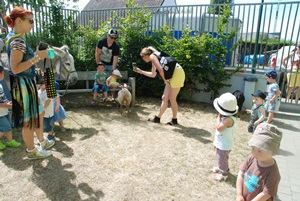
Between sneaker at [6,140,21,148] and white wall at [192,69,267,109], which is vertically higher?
white wall at [192,69,267,109]

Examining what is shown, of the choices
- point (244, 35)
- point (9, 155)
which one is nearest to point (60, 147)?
point (9, 155)

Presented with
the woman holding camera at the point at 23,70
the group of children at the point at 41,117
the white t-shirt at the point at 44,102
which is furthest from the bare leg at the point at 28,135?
the white t-shirt at the point at 44,102

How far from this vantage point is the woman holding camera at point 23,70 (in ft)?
9.19

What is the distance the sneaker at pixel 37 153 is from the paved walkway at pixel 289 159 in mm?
3218

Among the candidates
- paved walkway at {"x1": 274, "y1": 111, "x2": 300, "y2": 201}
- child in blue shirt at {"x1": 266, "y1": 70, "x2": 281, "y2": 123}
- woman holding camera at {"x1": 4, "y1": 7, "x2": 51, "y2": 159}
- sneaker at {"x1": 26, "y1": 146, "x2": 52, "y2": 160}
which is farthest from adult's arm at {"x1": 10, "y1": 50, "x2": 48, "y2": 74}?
child in blue shirt at {"x1": 266, "y1": 70, "x2": 281, "y2": 123}

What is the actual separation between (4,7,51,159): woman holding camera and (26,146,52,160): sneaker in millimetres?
125

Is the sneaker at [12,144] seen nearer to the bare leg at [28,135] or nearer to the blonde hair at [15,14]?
the bare leg at [28,135]

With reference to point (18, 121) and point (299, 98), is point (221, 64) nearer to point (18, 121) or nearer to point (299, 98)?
point (299, 98)

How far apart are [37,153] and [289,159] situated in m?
3.98

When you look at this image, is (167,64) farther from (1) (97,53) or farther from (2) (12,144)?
(2) (12,144)

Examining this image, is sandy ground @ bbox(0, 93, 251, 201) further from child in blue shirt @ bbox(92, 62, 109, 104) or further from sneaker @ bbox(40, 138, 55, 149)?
child in blue shirt @ bbox(92, 62, 109, 104)

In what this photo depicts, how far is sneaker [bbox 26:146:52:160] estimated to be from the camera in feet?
11.4

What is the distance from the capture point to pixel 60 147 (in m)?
4.04

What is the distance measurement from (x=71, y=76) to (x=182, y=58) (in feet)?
10.2
